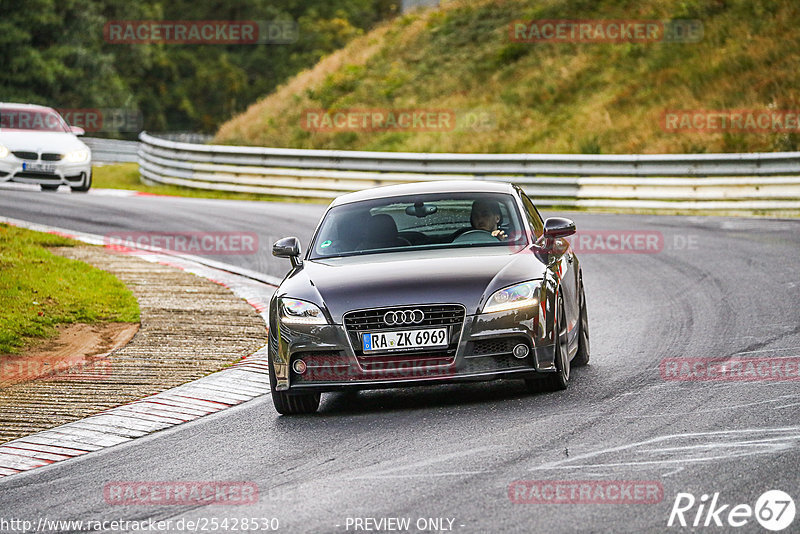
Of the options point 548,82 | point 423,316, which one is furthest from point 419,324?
point 548,82

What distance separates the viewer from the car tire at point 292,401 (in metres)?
8.75

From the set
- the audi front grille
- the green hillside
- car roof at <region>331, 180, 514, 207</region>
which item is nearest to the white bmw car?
the green hillside

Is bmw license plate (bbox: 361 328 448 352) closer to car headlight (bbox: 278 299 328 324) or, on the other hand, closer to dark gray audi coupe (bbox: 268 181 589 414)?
dark gray audi coupe (bbox: 268 181 589 414)

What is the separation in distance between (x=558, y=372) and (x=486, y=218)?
1.64 meters

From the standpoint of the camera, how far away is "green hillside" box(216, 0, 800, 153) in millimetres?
30391

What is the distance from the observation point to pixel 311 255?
980 centimetres

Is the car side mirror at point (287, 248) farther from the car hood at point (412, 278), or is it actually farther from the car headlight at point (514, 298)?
the car headlight at point (514, 298)

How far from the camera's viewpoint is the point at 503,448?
7094 millimetres

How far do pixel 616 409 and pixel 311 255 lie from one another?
2889 mm

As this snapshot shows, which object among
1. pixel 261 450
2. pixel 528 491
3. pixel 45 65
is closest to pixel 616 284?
pixel 261 450

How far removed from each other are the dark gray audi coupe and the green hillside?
18.6 meters

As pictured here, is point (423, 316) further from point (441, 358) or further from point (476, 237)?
point (476, 237)

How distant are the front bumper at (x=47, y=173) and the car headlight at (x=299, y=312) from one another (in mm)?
18183

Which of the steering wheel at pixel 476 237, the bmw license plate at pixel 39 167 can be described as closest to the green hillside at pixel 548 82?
the bmw license plate at pixel 39 167
